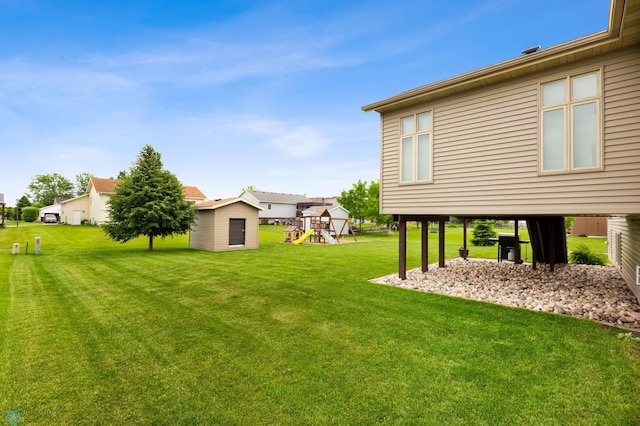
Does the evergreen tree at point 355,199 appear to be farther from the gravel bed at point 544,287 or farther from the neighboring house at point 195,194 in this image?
the gravel bed at point 544,287

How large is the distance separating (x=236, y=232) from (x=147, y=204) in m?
4.75

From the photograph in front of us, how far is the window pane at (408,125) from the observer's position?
7750 mm

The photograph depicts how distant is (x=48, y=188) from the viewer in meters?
66.5

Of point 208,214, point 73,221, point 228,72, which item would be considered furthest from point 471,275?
point 73,221

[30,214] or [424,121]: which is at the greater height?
[424,121]

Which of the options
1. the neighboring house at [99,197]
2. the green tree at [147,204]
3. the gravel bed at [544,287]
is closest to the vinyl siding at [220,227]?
the green tree at [147,204]

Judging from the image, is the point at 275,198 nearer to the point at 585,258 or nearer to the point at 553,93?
the point at 585,258

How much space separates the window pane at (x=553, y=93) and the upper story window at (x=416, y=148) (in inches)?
90.2

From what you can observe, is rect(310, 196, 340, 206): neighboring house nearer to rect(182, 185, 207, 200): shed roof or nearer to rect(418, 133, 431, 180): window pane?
rect(182, 185, 207, 200): shed roof

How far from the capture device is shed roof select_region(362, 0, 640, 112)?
4.24 meters

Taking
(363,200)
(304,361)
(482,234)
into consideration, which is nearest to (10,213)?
(363,200)

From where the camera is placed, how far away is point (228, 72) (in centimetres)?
2050

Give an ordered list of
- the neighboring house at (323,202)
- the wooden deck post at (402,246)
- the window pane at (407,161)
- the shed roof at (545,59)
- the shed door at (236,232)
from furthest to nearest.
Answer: the neighboring house at (323,202) < the shed door at (236,232) < the wooden deck post at (402,246) < the window pane at (407,161) < the shed roof at (545,59)

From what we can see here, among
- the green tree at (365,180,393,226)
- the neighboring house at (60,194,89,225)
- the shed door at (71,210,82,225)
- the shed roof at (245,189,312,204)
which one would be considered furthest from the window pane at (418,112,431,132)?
the shed roof at (245,189,312,204)
